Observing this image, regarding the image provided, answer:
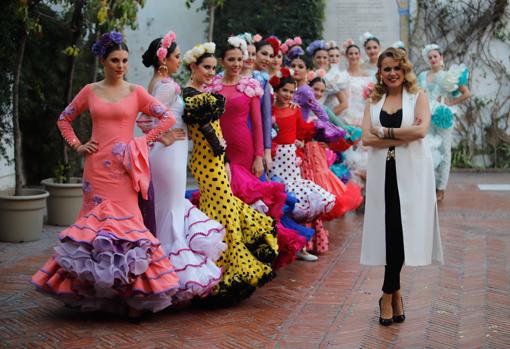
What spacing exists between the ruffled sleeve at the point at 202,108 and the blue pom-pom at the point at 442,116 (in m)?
5.94

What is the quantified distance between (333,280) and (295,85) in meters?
1.80

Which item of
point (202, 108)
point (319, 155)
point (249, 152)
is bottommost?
point (319, 155)

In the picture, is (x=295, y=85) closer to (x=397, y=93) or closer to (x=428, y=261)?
(x=397, y=93)

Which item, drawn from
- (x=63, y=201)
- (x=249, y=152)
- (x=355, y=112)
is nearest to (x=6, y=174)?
(x=63, y=201)

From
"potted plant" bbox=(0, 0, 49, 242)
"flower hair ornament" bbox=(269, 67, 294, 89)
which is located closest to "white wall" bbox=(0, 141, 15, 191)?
"potted plant" bbox=(0, 0, 49, 242)

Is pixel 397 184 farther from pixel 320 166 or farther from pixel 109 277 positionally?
pixel 320 166

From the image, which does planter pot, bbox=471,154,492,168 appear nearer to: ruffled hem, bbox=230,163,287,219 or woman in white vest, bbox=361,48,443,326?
ruffled hem, bbox=230,163,287,219

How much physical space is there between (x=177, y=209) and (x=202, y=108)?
75 centimetres

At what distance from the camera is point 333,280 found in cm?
748

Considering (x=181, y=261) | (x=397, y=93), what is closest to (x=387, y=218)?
(x=397, y=93)

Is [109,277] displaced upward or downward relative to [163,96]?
downward

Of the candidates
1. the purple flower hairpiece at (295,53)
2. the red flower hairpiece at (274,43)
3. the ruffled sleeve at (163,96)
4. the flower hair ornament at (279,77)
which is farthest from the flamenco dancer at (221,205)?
the purple flower hairpiece at (295,53)

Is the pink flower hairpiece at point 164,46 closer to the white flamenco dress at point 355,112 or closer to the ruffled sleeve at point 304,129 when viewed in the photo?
the ruffled sleeve at point 304,129

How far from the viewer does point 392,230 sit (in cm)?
599
